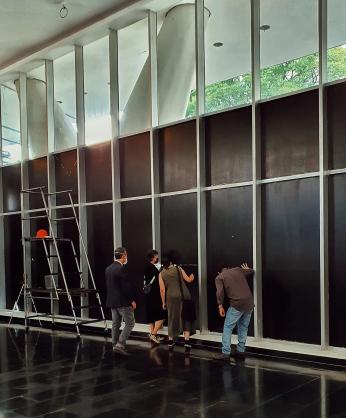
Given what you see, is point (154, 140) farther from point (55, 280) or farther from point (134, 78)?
point (55, 280)

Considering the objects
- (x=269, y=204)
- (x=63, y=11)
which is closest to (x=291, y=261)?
(x=269, y=204)

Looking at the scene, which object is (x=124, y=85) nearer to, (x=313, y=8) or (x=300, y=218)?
(x=313, y=8)

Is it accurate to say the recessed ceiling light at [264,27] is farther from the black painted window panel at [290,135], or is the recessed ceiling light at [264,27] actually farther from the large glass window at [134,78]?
the large glass window at [134,78]

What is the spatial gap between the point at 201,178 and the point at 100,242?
2.66 m

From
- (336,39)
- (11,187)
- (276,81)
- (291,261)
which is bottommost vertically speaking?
(291,261)

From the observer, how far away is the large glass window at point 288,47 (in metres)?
6.59

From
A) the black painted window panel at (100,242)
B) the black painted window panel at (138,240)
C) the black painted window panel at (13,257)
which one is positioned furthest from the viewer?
the black painted window panel at (13,257)

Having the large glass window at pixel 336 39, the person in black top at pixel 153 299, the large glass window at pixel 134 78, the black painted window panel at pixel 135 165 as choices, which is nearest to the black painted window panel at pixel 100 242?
the black painted window panel at pixel 135 165

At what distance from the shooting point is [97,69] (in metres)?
9.33

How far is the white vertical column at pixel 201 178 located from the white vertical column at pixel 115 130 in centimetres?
187

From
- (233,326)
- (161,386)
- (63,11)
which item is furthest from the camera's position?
(63,11)

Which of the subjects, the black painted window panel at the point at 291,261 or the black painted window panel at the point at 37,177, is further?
the black painted window panel at the point at 37,177

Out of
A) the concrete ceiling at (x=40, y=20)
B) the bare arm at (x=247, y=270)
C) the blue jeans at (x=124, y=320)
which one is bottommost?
the blue jeans at (x=124, y=320)

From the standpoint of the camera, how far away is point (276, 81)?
22.4 ft
